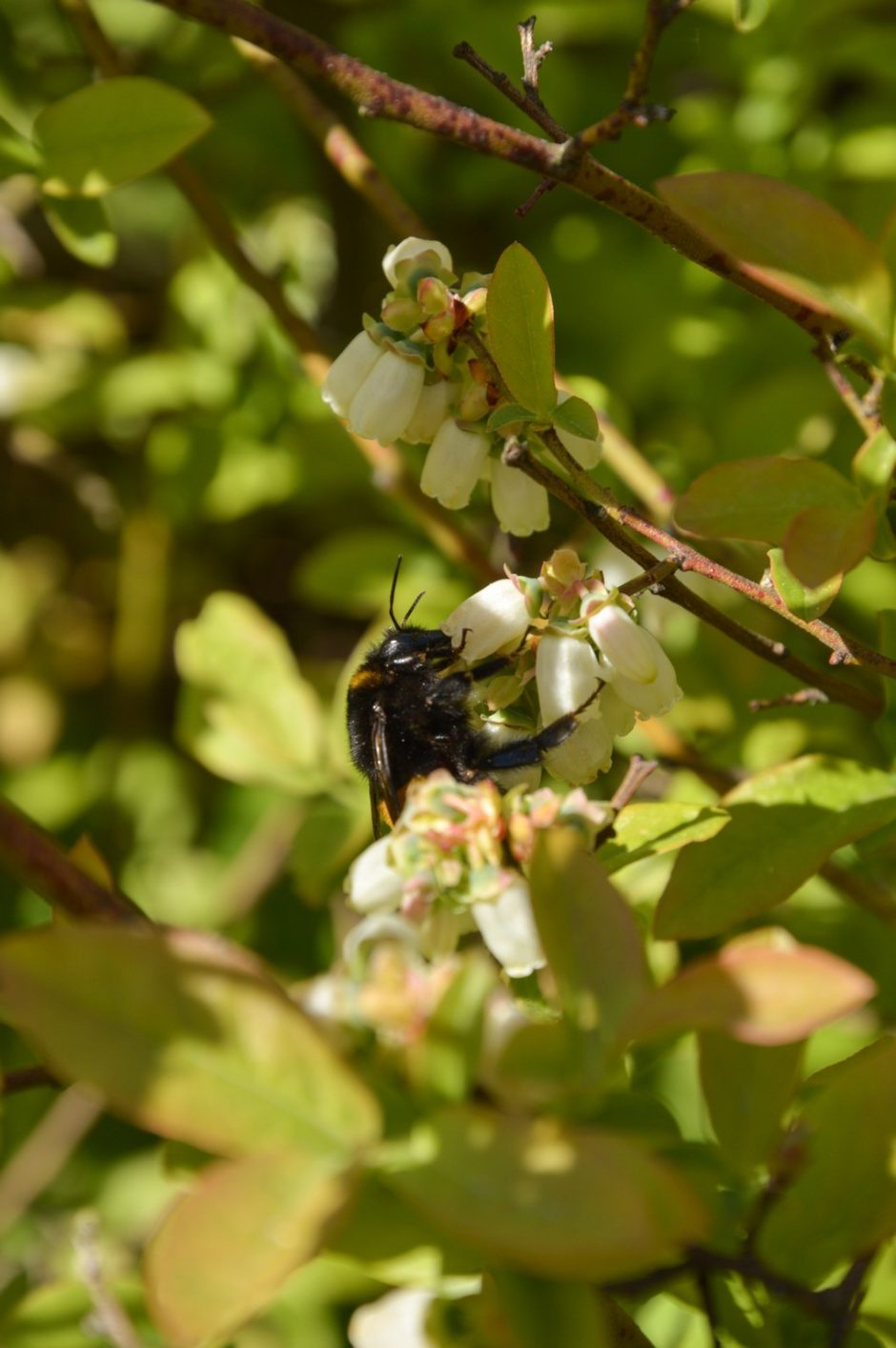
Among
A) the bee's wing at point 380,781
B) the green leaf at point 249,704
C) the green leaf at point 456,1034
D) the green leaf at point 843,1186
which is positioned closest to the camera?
the green leaf at point 456,1034

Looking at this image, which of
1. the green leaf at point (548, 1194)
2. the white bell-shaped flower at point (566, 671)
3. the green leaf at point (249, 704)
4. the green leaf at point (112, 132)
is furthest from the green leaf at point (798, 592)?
the green leaf at point (249, 704)

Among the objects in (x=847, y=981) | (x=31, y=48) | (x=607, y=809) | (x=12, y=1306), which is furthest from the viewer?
(x=31, y=48)

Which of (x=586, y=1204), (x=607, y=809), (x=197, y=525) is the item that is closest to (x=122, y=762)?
(x=197, y=525)

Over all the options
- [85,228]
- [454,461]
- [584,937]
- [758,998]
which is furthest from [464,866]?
[85,228]

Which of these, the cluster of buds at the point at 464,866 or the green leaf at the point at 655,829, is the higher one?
the cluster of buds at the point at 464,866

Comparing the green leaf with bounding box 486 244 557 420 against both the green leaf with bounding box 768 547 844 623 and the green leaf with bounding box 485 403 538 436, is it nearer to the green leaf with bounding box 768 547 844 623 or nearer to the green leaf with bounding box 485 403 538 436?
the green leaf with bounding box 485 403 538 436

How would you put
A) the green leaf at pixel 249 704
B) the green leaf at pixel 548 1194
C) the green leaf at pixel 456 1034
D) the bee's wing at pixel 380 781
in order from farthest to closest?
the green leaf at pixel 249 704, the bee's wing at pixel 380 781, the green leaf at pixel 456 1034, the green leaf at pixel 548 1194

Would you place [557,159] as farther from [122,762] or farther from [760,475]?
[122,762]

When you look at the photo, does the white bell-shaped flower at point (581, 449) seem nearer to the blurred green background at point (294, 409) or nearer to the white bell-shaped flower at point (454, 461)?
the white bell-shaped flower at point (454, 461)
